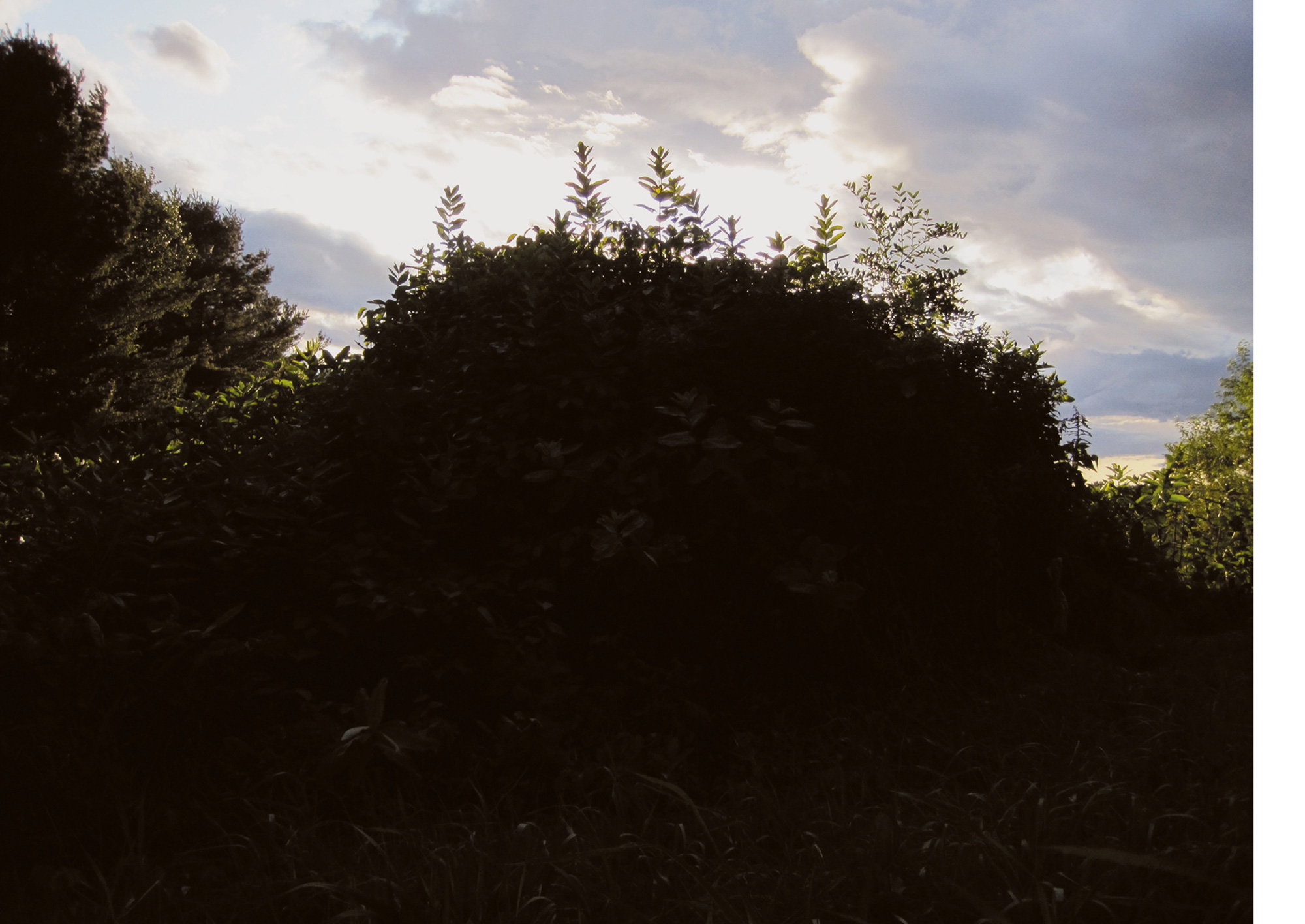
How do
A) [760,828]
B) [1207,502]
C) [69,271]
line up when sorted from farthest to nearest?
[69,271] → [1207,502] → [760,828]

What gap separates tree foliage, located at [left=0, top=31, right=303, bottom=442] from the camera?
15.0 m

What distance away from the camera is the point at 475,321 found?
13.6 ft

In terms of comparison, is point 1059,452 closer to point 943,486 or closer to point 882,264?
point 943,486

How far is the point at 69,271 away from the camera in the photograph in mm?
15766

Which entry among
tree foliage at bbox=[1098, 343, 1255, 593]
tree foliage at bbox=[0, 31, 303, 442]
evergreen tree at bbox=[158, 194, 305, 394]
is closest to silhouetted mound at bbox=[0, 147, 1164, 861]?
tree foliage at bbox=[1098, 343, 1255, 593]

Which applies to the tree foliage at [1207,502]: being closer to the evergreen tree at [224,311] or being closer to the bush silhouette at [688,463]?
the bush silhouette at [688,463]

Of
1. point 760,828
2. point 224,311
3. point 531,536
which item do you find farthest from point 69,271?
point 760,828

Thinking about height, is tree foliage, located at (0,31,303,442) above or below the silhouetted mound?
above

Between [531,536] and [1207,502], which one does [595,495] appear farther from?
[1207,502]

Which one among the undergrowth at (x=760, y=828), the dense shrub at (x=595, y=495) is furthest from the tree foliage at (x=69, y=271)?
the undergrowth at (x=760, y=828)

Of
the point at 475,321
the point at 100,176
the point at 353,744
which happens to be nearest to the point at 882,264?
the point at 475,321

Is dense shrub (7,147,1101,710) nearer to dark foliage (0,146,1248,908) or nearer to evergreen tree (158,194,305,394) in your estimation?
dark foliage (0,146,1248,908)

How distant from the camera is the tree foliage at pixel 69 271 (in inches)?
591

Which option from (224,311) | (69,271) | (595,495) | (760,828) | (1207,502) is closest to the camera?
(760,828)
